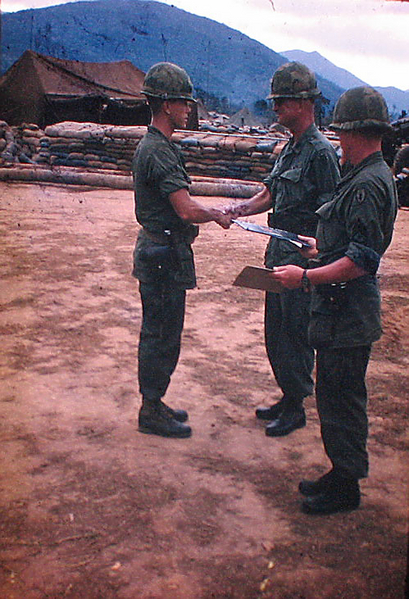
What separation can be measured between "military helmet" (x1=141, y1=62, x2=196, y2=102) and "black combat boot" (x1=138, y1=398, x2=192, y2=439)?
1.76 m

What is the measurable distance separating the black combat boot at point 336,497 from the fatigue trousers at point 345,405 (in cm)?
A: 6

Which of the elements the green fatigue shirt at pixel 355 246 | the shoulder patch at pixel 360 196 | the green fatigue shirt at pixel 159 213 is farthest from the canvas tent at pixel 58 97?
the shoulder patch at pixel 360 196

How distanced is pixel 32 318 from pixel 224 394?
2.13 meters

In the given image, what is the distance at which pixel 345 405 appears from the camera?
8.21ft

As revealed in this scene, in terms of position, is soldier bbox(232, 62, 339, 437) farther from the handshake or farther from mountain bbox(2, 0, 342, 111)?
mountain bbox(2, 0, 342, 111)

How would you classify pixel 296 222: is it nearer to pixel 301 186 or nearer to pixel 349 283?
pixel 301 186

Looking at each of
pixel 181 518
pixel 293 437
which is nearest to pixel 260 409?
pixel 293 437

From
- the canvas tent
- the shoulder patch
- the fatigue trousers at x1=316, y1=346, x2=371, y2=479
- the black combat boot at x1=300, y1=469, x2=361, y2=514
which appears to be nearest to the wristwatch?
the fatigue trousers at x1=316, y1=346, x2=371, y2=479

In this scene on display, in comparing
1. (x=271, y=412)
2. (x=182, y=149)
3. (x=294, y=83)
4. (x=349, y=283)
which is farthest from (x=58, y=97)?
(x=349, y=283)

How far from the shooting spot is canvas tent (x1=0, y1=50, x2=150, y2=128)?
19500mm

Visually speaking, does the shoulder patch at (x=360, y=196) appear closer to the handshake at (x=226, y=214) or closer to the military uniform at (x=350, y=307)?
the military uniform at (x=350, y=307)

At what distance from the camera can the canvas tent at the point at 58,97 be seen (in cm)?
1950

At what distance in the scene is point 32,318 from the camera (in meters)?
5.09

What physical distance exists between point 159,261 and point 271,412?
3.97ft
